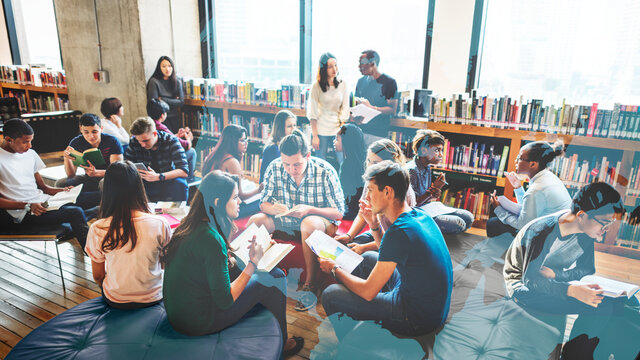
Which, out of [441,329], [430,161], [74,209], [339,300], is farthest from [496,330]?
[74,209]

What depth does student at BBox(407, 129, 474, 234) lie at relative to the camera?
4.89 ft

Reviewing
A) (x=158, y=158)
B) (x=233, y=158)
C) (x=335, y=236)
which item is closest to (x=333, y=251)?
(x=335, y=236)

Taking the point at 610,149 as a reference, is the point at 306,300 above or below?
below

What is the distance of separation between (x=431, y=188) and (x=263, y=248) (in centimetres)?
74

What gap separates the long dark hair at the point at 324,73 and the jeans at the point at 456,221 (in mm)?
995

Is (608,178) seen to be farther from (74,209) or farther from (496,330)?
(74,209)

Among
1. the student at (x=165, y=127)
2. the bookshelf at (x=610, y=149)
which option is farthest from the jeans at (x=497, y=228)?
the student at (x=165, y=127)

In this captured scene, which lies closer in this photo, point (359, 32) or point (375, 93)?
point (359, 32)

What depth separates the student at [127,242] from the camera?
1.54m

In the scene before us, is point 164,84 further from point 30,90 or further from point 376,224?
point 30,90

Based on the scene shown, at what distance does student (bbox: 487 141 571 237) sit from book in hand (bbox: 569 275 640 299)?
0.23 meters

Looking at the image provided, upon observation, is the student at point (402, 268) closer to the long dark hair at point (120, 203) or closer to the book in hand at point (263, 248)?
the book in hand at point (263, 248)

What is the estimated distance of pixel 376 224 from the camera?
56.3 inches

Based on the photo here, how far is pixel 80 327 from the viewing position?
156 cm
